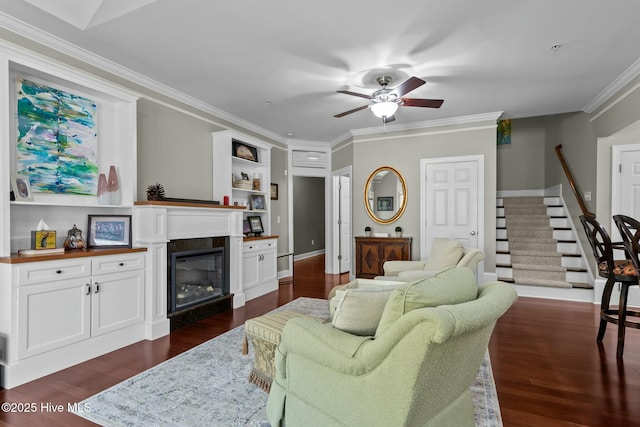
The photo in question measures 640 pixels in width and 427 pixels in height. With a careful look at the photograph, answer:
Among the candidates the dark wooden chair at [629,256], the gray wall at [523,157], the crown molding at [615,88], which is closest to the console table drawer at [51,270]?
the dark wooden chair at [629,256]

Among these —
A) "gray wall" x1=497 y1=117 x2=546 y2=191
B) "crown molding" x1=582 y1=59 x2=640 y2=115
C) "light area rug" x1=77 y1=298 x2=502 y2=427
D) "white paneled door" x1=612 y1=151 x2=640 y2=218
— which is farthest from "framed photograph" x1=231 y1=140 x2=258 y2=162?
"gray wall" x1=497 y1=117 x2=546 y2=191

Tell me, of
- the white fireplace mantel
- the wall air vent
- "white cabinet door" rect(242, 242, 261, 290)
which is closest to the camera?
the white fireplace mantel

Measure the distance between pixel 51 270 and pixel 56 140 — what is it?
1181mm

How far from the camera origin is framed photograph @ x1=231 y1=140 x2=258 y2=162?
15.9 ft

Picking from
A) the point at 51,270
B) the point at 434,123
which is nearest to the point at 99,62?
the point at 51,270

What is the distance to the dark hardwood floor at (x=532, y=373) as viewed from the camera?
6.65 ft

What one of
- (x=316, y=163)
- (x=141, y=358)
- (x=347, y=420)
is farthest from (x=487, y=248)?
(x=141, y=358)

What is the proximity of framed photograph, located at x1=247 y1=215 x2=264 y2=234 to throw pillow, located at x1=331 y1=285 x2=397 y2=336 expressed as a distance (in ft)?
12.6

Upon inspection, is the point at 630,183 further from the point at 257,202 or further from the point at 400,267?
the point at 257,202

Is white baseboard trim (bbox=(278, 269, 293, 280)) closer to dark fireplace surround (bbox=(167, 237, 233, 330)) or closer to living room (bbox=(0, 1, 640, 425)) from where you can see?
living room (bbox=(0, 1, 640, 425))

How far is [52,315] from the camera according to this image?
8.39ft

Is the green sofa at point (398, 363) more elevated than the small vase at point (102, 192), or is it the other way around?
the small vase at point (102, 192)

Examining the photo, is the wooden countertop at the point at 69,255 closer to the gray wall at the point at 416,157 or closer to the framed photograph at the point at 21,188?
the framed photograph at the point at 21,188

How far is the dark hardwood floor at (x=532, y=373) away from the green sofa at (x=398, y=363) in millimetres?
813
